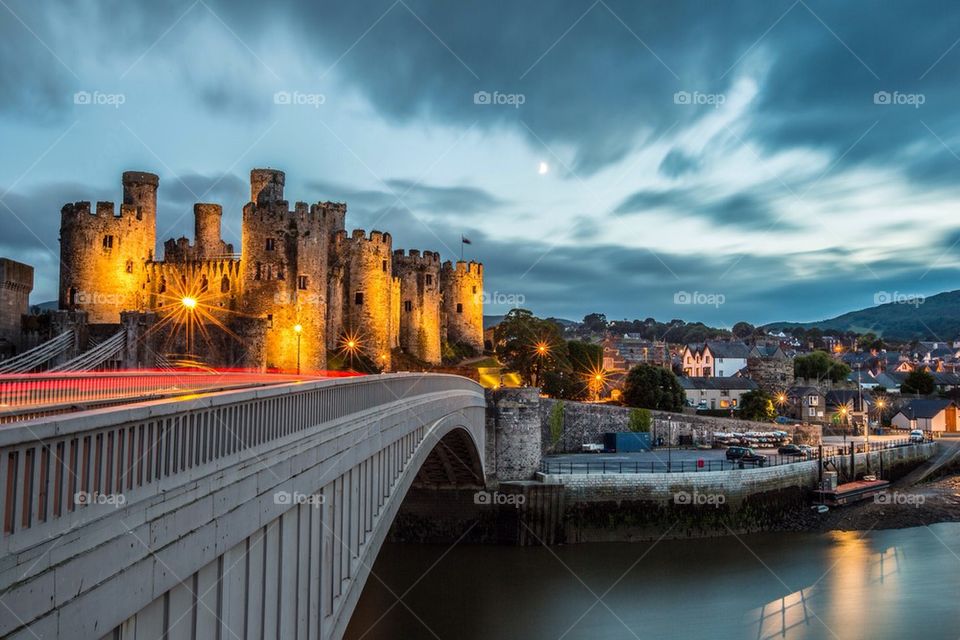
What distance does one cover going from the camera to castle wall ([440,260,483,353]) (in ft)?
208

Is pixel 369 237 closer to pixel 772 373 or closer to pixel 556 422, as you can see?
pixel 556 422

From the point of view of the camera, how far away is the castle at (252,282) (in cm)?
3856

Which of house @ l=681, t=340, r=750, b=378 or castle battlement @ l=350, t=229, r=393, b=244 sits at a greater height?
castle battlement @ l=350, t=229, r=393, b=244

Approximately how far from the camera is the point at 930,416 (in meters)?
68.8

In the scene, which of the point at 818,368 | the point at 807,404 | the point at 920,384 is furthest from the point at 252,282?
the point at 920,384

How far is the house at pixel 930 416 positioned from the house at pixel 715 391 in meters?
12.5

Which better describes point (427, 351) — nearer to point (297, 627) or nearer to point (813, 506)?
point (813, 506)

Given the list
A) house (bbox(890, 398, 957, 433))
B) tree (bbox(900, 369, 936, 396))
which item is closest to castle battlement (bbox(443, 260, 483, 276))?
house (bbox(890, 398, 957, 433))

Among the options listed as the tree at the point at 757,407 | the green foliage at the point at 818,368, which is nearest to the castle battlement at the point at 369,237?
the tree at the point at 757,407

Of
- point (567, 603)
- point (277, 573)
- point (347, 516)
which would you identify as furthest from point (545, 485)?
point (277, 573)

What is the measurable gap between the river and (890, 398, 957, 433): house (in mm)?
39520

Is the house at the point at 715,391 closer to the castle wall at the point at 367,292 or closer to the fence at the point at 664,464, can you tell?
the fence at the point at 664,464

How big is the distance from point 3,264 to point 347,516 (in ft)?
92.6

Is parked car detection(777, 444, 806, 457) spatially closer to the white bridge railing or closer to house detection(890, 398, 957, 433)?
house detection(890, 398, 957, 433)
